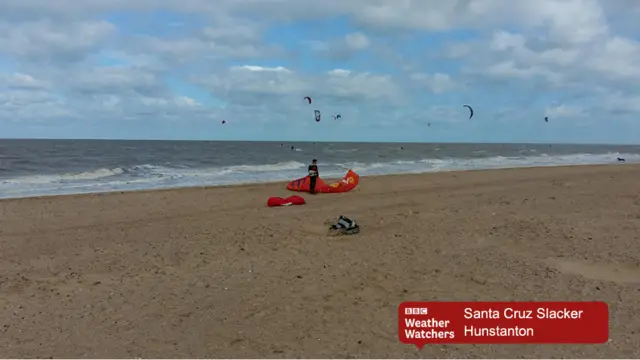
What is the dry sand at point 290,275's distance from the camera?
380cm

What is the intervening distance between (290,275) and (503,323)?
2486 millimetres

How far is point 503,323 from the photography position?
4.14 metres

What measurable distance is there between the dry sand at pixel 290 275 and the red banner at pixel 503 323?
0.39ft

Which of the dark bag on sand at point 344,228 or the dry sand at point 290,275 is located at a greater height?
the dark bag on sand at point 344,228

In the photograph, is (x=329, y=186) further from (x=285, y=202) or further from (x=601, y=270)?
(x=601, y=270)

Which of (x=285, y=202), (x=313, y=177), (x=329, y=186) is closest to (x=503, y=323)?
(x=285, y=202)

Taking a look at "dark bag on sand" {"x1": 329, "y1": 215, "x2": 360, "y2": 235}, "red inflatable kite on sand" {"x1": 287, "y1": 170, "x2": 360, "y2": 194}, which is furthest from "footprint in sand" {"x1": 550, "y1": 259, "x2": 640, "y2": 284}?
"red inflatable kite on sand" {"x1": 287, "y1": 170, "x2": 360, "y2": 194}

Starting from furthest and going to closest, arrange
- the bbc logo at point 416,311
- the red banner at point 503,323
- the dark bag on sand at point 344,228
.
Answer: the dark bag on sand at point 344,228 → the bbc logo at point 416,311 → the red banner at point 503,323

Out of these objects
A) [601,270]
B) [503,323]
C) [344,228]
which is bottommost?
[503,323]

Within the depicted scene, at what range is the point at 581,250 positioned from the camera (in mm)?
6195

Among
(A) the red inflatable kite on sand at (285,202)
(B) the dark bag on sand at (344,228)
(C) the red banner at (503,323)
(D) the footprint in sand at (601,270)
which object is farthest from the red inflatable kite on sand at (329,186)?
(C) the red banner at (503,323)

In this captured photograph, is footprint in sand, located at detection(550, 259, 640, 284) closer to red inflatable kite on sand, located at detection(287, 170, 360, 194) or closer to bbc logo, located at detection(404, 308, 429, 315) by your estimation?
bbc logo, located at detection(404, 308, 429, 315)

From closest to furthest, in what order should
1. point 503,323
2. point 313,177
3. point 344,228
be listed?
1. point 503,323
2. point 344,228
3. point 313,177

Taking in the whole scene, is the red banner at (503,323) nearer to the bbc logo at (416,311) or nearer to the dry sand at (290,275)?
the bbc logo at (416,311)
